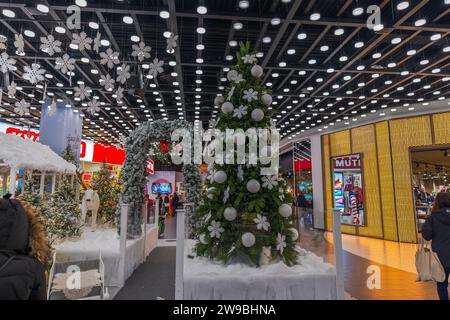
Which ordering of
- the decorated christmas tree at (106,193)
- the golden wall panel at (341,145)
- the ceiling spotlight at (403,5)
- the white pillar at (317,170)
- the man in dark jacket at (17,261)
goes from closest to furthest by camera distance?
the man in dark jacket at (17,261)
the ceiling spotlight at (403,5)
the decorated christmas tree at (106,193)
the golden wall panel at (341,145)
the white pillar at (317,170)

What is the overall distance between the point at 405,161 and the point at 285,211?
7.89 meters

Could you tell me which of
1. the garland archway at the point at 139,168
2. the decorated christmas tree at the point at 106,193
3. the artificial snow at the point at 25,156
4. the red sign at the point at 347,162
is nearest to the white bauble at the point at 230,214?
the garland archway at the point at 139,168

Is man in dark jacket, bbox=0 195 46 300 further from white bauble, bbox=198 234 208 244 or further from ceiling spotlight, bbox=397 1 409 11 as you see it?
ceiling spotlight, bbox=397 1 409 11

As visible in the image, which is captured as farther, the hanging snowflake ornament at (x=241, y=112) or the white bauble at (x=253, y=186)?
the hanging snowflake ornament at (x=241, y=112)

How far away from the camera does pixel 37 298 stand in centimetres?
127

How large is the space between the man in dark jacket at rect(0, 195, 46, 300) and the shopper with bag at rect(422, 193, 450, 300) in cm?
376

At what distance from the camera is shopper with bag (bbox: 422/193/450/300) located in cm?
308

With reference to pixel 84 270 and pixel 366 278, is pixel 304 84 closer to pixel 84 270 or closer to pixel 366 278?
pixel 366 278

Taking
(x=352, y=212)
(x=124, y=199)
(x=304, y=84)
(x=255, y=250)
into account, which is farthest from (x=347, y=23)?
(x=352, y=212)

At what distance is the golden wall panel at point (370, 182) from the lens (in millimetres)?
9763

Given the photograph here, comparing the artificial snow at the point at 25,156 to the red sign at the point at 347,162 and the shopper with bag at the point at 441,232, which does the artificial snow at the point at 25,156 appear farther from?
the red sign at the point at 347,162

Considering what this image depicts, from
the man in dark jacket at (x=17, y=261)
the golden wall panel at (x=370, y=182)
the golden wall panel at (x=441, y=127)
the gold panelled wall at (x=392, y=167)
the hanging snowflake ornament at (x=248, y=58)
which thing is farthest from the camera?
the golden wall panel at (x=370, y=182)

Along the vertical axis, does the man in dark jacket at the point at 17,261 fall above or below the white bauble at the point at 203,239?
above

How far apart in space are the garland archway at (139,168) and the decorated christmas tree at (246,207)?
2.22m
